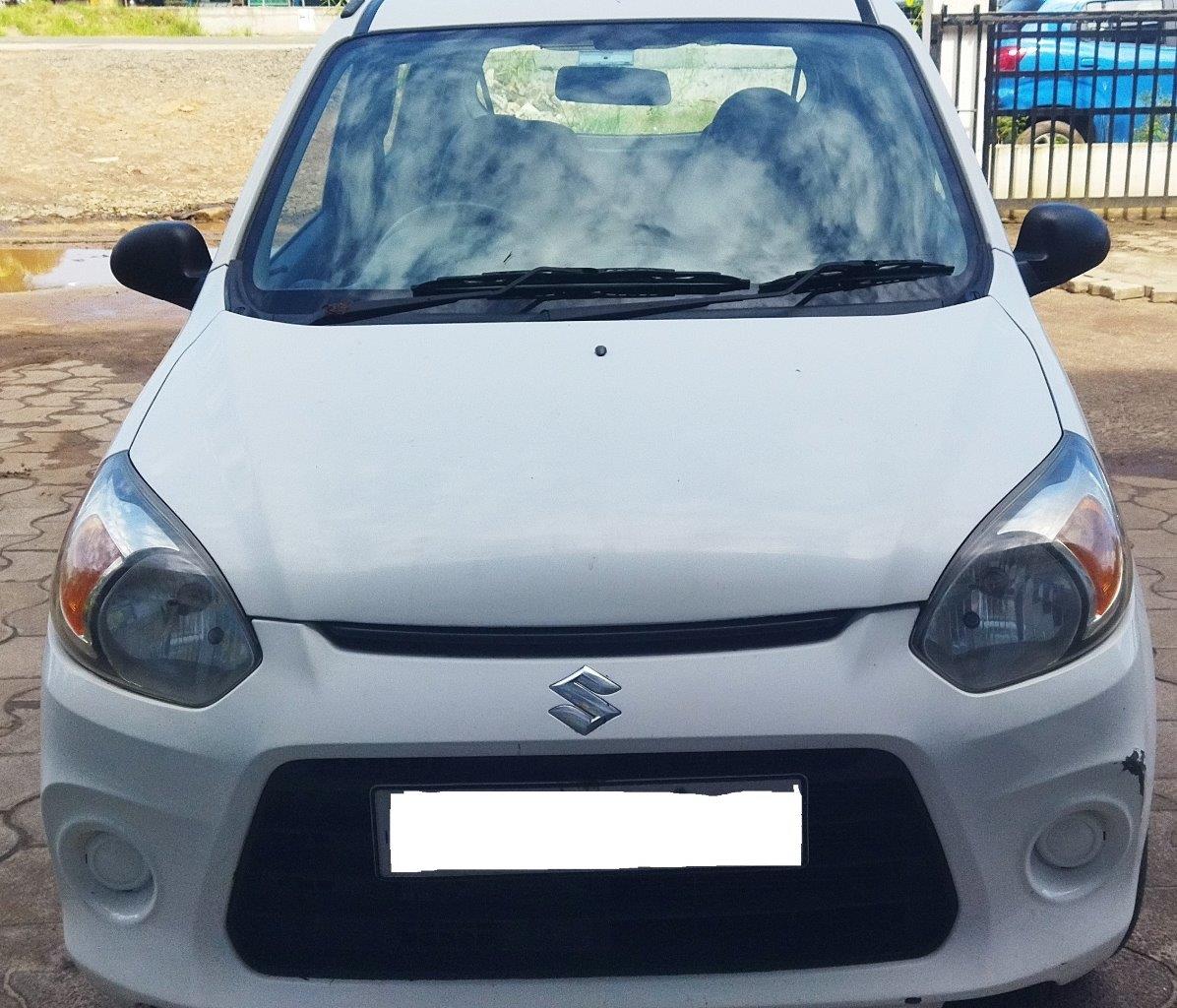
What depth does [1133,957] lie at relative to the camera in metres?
2.54

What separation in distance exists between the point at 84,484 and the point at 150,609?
369cm

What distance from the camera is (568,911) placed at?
1.98 meters

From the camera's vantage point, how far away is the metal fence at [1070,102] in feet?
38.5

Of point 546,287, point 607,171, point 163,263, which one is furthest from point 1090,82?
point 546,287

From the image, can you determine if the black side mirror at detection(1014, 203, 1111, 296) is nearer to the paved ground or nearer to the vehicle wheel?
the paved ground

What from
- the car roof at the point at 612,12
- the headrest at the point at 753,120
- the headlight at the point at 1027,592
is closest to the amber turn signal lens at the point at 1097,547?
the headlight at the point at 1027,592

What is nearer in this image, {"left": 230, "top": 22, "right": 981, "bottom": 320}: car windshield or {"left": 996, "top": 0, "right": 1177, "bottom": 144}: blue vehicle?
{"left": 230, "top": 22, "right": 981, "bottom": 320}: car windshield

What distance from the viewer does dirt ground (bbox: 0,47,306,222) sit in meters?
16.5

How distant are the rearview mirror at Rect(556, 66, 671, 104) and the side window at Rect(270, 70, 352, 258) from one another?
1.42ft

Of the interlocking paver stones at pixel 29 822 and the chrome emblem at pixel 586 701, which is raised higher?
the chrome emblem at pixel 586 701

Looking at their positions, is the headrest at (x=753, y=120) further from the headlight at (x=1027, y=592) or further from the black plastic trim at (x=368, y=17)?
the headlight at (x=1027, y=592)

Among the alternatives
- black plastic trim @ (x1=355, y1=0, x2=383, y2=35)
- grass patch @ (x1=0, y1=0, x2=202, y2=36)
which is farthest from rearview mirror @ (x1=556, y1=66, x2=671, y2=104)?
grass patch @ (x1=0, y1=0, x2=202, y2=36)

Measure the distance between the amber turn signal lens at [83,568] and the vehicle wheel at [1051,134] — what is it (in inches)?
432

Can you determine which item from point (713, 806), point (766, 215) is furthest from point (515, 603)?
point (766, 215)
